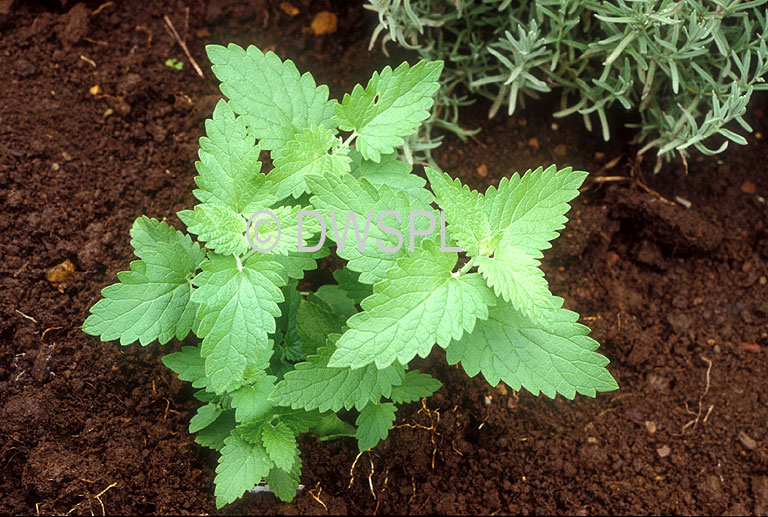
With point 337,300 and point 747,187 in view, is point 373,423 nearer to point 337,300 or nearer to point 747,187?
point 337,300

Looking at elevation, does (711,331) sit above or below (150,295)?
below

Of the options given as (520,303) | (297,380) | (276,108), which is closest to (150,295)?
(297,380)

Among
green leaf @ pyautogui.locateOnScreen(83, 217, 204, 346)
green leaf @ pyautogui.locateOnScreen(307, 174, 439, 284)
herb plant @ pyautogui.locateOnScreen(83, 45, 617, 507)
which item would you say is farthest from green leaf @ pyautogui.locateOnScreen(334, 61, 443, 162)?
green leaf @ pyautogui.locateOnScreen(83, 217, 204, 346)

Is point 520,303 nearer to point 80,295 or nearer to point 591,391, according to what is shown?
point 591,391

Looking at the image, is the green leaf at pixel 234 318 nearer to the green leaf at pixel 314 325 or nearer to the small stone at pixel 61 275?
the green leaf at pixel 314 325

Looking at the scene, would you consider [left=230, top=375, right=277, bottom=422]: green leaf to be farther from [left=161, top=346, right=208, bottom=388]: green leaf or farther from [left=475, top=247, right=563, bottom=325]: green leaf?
[left=475, top=247, right=563, bottom=325]: green leaf

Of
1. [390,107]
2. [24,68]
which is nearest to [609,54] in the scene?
[390,107]
